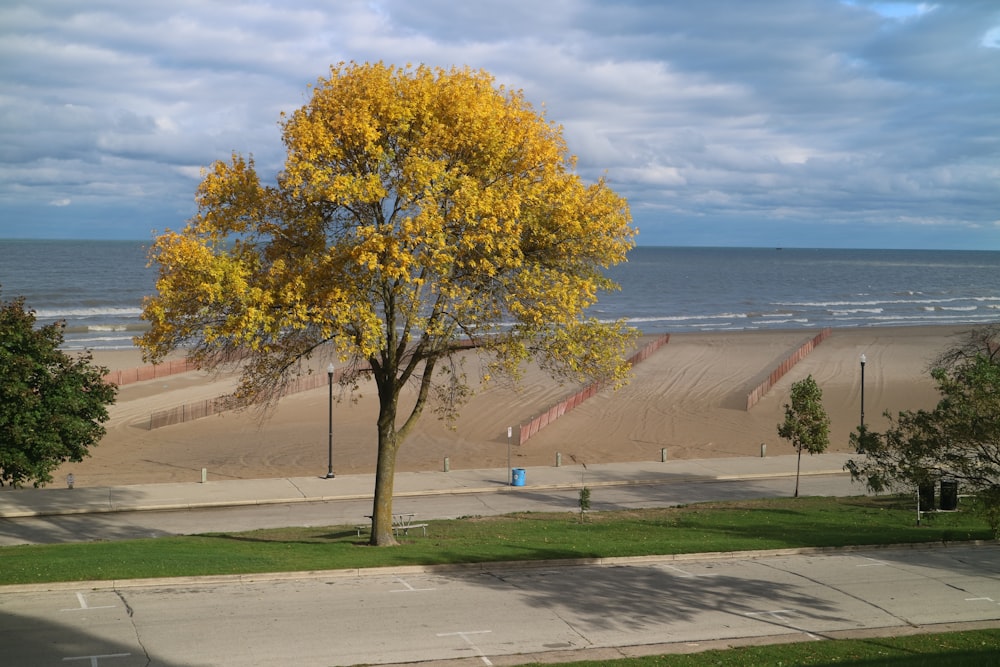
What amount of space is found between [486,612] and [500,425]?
2668 cm

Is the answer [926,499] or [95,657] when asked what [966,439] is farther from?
[95,657]

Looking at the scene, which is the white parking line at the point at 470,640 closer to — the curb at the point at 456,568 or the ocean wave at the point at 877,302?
the curb at the point at 456,568

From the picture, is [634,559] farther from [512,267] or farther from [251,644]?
[251,644]

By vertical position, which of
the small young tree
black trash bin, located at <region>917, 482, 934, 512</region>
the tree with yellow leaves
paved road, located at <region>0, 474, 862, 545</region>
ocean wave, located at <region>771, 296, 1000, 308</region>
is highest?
ocean wave, located at <region>771, 296, 1000, 308</region>

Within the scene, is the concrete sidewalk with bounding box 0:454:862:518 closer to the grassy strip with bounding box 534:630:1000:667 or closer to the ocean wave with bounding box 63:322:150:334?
the grassy strip with bounding box 534:630:1000:667

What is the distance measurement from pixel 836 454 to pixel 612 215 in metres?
23.5

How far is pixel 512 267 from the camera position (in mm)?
18656

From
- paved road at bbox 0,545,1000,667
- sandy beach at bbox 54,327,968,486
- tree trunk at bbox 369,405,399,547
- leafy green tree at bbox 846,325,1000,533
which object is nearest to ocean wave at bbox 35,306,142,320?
sandy beach at bbox 54,327,968,486

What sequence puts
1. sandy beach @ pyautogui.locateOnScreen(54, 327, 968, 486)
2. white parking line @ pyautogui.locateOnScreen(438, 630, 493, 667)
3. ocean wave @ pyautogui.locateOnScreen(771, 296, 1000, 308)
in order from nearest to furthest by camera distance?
white parking line @ pyautogui.locateOnScreen(438, 630, 493, 667)
sandy beach @ pyautogui.locateOnScreen(54, 327, 968, 486)
ocean wave @ pyautogui.locateOnScreen(771, 296, 1000, 308)

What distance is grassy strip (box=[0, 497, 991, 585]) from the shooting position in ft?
59.3

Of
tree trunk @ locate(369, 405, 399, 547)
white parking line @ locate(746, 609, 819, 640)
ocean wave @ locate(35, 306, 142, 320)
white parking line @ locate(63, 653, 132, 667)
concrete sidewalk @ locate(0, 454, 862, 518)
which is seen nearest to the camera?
white parking line @ locate(63, 653, 132, 667)

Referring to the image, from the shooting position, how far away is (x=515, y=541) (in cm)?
2144

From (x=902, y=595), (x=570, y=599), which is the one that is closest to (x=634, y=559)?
(x=570, y=599)

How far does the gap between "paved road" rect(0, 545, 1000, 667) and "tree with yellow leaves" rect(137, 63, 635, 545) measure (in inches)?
170
